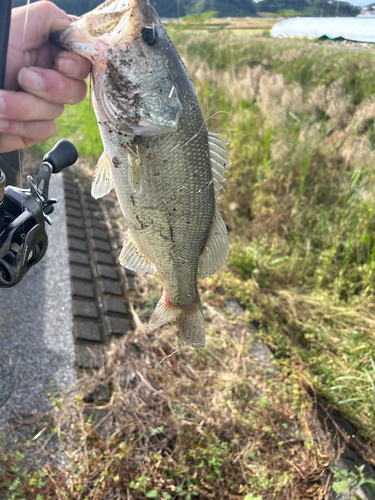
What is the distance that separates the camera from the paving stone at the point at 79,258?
13.5 feet

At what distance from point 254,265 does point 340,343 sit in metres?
1.26

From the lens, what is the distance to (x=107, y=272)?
409 centimetres

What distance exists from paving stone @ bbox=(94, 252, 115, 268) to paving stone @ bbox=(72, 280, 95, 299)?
0.45m

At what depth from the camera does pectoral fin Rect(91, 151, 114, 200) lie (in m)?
1.13

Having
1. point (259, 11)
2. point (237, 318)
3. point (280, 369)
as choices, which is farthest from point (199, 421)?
point (259, 11)

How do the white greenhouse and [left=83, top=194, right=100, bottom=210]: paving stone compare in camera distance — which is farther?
[left=83, top=194, right=100, bottom=210]: paving stone

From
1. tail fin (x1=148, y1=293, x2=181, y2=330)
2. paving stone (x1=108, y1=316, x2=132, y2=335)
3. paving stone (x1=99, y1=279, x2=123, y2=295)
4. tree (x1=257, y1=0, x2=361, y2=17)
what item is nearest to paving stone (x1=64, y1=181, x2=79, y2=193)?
paving stone (x1=99, y1=279, x2=123, y2=295)

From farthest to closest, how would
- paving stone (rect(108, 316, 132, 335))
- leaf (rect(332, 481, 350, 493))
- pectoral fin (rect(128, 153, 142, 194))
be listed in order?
paving stone (rect(108, 316, 132, 335)) → leaf (rect(332, 481, 350, 493)) → pectoral fin (rect(128, 153, 142, 194))

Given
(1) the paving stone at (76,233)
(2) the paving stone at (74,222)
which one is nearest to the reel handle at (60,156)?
(1) the paving stone at (76,233)

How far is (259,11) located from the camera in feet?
8.62

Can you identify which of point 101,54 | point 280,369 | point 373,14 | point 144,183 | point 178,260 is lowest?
point 280,369

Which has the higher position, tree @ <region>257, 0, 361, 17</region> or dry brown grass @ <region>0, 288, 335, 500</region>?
tree @ <region>257, 0, 361, 17</region>

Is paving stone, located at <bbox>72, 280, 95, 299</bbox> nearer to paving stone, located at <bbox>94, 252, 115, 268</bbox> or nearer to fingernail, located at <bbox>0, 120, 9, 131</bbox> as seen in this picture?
paving stone, located at <bbox>94, 252, 115, 268</bbox>

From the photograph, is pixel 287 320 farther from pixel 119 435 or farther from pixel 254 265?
pixel 119 435
